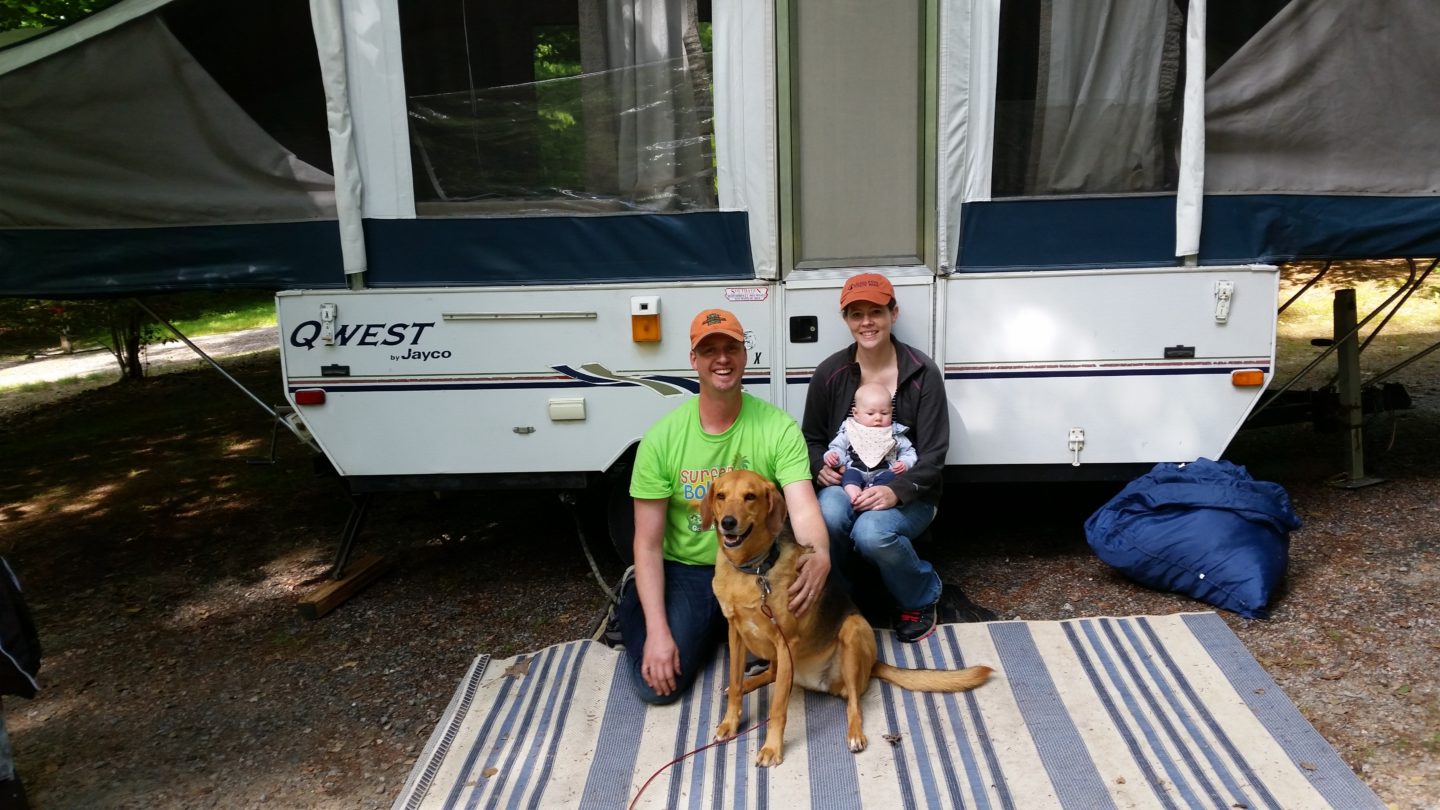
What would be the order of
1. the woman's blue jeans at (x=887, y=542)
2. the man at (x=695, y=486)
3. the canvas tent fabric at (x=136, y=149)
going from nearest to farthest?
1. the man at (x=695, y=486)
2. the woman's blue jeans at (x=887, y=542)
3. the canvas tent fabric at (x=136, y=149)

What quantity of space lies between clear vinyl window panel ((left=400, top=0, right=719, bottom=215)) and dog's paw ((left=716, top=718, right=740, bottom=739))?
186 centimetres

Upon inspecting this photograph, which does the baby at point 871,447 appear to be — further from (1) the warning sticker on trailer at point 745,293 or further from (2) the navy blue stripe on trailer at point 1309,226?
(2) the navy blue stripe on trailer at point 1309,226

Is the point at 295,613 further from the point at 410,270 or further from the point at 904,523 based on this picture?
the point at 904,523

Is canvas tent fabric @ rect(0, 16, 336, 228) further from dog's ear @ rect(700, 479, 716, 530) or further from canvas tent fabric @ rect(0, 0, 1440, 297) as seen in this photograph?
dog's ear @ rect(700, 479, 716, 530)

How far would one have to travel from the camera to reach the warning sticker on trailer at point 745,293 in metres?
3.79

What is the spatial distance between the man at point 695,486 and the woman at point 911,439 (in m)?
0.38

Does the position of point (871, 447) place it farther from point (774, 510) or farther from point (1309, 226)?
point (1309, 226)

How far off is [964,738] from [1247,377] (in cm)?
185

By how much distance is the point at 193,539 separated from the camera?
5.25 meters

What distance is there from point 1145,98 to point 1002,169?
581mm

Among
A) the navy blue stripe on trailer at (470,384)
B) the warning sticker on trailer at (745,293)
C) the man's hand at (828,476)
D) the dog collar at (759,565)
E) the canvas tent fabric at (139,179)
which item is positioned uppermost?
the canvas tent fabric at (139,179)

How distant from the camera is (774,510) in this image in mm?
2889

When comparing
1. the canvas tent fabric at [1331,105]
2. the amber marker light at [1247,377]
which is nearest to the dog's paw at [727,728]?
the amber marker light at [1247,377]

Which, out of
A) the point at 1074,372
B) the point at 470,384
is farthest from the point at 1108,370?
the point at 470,384
